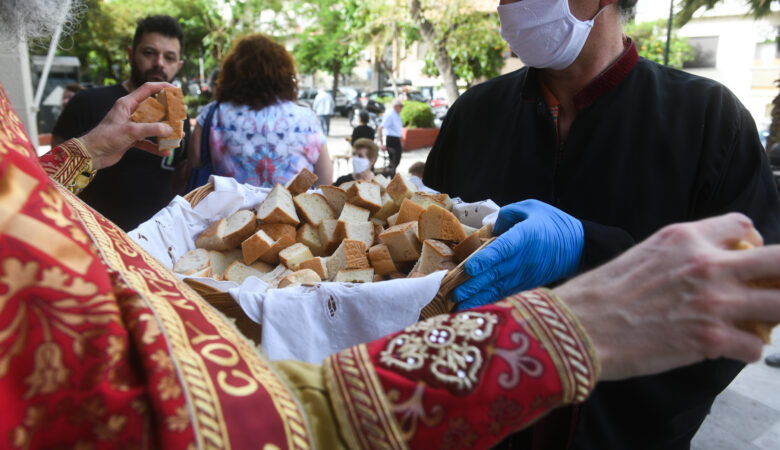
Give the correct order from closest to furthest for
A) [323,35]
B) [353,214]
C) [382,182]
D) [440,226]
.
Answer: [440,226] < [353,214] < [382,182] < [323,35]

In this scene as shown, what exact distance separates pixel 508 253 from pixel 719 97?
2.97 ft

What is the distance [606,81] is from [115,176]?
2.70 metres

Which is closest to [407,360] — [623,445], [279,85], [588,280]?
[588,280]

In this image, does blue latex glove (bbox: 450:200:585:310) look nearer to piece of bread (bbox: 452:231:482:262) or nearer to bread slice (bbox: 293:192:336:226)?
piece of bread (bbox: 452:231:482:262)

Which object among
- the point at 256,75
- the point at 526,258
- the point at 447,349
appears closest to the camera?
the point at 447,349

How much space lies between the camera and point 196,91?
25.4 m

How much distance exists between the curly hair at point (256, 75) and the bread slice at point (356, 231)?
1565 mm

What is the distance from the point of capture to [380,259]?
1711mm

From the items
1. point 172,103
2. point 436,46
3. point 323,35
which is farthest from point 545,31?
point 323,35

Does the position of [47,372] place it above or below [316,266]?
above

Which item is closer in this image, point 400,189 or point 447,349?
point 447,349

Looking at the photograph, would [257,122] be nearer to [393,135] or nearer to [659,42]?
[393,135]

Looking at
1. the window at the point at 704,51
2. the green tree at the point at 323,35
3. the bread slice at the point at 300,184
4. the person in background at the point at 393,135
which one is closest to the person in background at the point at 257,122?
the bread slice at the point at 300,184

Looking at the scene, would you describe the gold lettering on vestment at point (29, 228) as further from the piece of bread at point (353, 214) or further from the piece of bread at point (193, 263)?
the piece of bread at point (353, 214)
